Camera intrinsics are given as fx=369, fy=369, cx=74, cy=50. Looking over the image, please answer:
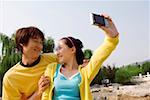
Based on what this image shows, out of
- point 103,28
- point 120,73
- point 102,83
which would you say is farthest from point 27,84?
point 120,73

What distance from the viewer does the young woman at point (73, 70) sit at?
5.78ft

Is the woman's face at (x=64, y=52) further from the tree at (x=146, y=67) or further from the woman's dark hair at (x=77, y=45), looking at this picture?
the tree at (x=146, y=67)

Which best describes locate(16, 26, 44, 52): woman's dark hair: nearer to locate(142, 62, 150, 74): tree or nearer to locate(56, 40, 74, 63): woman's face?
locate(56, 40, 74, 63): woman's face

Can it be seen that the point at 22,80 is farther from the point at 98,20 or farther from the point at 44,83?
the point at 98,20

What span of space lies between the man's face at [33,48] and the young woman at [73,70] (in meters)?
0.16

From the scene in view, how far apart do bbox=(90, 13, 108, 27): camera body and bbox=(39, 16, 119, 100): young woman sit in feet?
0.08

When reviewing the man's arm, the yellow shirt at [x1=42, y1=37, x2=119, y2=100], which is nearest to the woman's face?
the yellow shirt at [x1=42, y1=37, x2=119, y2=100]

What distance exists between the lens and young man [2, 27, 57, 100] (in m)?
2.00

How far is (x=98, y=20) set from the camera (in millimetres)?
1718

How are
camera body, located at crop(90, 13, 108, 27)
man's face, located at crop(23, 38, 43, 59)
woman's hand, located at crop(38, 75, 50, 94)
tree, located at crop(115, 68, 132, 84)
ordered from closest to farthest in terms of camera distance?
camera body, located at crop(90, 13, 108, 27) < woman's hand, located at crop(38, 75, 50, 94) < man's face, located at crop(23, 38, 43, 59) < tree, located at crop(115, 68, 132, 84)

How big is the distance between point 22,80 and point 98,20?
23.2 inches

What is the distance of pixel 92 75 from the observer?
5.83 ft

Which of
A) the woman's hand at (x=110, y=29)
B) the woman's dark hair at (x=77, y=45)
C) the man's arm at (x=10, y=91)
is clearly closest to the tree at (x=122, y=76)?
the man's arm at (x=10, y=91)

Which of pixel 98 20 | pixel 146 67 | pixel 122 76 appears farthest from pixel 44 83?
pixel 146 67
